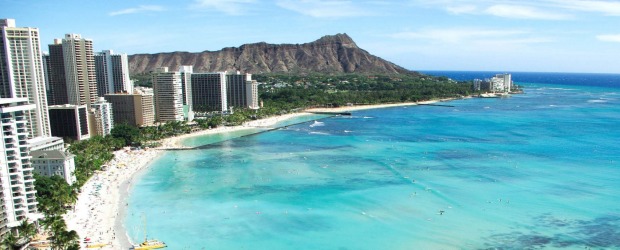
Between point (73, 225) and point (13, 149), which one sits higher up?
point (13, 149)

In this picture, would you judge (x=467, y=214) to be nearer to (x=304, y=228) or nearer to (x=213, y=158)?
(x=304, y=228)

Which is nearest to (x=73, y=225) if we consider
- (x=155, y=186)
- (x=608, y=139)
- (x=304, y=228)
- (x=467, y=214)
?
(x=155, y=186)

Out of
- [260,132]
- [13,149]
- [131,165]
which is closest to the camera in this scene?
[13,149]

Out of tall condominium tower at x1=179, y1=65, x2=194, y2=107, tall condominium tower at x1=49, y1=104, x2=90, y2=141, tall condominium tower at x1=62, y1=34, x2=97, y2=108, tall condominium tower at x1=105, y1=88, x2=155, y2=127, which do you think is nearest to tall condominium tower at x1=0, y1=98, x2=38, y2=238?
tall condominium tower at x1=49, y1=104, x2=90, y2=141

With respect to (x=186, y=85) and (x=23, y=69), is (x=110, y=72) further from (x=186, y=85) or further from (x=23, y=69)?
(x=23, y=69)

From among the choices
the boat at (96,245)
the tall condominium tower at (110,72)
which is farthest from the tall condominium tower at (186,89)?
the boat at (96,245)

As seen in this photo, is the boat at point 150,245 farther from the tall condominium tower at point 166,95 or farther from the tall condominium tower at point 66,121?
the tall condominium tower at point 166,95

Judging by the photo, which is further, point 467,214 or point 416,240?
point 467,214
